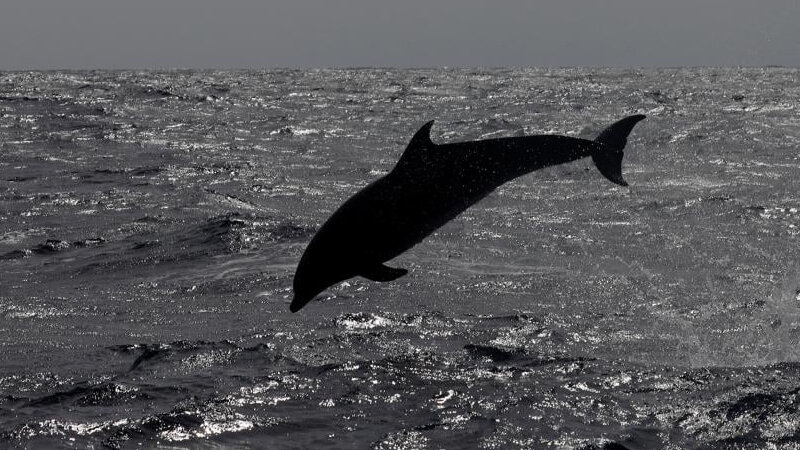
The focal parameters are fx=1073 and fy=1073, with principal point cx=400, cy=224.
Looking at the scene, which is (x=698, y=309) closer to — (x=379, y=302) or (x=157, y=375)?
(x=379, y=302)

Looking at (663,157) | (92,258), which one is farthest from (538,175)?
(92,258)

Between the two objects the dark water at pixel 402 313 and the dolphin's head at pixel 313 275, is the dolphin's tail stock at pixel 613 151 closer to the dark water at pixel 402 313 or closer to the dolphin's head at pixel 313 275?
the dark water at pixel 402 313

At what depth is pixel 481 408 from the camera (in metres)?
7.40

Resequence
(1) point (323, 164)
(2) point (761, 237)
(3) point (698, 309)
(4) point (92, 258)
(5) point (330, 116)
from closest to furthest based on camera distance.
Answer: (3) point (698, 309) < (4) point (92, 258) < (2) point (761, 237) < (1) point (323, 164) < (5) point (330, 116)

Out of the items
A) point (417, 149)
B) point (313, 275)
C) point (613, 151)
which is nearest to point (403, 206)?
point (417, 149)

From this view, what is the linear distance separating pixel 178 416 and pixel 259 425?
0.58m

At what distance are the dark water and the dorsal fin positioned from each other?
1677mm

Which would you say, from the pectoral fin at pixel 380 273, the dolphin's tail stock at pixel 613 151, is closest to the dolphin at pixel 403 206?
the pectoral fin at pixel 380 273

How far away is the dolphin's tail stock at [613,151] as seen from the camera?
8767 mm

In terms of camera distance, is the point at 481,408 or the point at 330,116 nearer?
the point at 481,408

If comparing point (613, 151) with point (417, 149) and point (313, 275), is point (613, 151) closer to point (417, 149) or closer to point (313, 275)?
point (417, 149)

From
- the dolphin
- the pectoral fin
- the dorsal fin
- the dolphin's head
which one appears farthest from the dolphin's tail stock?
the dolphin's head

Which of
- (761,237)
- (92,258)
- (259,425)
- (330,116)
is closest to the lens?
(259,425)

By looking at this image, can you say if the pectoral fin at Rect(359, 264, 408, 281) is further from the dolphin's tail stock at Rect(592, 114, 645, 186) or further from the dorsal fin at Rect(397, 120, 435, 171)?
the dolphin's tail stock at Rect(592, 114, 645, 186)
